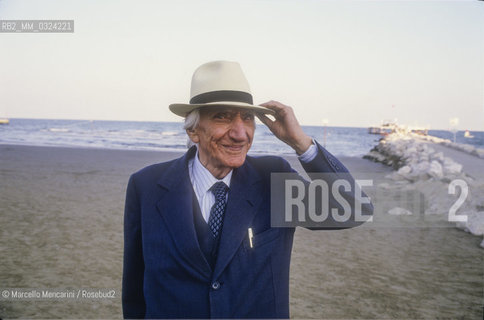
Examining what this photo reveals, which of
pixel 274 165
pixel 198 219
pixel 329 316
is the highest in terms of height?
pixel 274 165

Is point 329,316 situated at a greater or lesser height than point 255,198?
lesser

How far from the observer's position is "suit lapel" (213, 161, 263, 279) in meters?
1.78

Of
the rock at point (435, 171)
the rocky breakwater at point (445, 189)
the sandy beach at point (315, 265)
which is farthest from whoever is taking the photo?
the rock at point (435, 171)

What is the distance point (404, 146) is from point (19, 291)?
23.2 metres

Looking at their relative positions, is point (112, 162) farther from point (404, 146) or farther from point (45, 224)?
point (404, 146)

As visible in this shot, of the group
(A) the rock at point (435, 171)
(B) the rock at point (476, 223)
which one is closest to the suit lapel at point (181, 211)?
(B) the rock at point (476, 223)

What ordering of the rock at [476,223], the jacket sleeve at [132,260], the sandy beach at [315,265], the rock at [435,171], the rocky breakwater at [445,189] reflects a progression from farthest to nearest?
1. the rock at [435,171]
2. the rocky breakwater at [445,189]
3. the rock at [476,223]
4. the sandy beach at [315,265]
5. the jacket sleeve at [132,260]

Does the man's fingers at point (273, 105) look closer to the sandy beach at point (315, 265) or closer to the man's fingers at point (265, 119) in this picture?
the man's fingers at point (265, 119)

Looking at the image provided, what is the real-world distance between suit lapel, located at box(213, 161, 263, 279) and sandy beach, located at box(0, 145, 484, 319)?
2.61m

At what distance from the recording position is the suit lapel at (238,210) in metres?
1.78

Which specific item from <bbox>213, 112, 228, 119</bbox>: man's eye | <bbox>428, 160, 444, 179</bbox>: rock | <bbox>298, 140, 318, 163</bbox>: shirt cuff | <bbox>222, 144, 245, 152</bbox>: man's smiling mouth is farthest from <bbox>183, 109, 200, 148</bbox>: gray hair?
<bbox>428, 160, 444, 179</bbox>: rock

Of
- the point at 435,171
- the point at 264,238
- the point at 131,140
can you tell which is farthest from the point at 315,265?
the point at 131,140

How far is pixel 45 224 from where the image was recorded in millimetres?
6891

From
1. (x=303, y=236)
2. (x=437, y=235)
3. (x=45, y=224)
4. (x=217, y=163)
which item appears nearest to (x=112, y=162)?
(x=45, y=224)
